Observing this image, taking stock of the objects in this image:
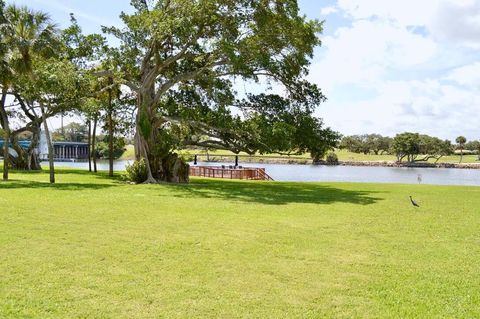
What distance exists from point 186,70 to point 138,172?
723cm

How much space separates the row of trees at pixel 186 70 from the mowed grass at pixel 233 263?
36.8 feet

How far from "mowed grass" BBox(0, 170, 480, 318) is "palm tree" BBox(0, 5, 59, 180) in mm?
11706

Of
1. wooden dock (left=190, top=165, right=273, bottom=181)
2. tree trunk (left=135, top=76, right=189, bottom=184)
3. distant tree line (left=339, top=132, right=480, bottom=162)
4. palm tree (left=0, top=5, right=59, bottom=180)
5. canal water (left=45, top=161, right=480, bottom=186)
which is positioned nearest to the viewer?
palm tree (left=0, top=5, right=59, bottom=180)

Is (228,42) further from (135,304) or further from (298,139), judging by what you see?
(135,304)

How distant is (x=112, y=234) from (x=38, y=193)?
32.0 feet

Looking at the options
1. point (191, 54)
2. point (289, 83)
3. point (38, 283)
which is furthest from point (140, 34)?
point (38, 283)

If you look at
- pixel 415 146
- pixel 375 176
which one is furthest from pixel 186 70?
pixel 415 146

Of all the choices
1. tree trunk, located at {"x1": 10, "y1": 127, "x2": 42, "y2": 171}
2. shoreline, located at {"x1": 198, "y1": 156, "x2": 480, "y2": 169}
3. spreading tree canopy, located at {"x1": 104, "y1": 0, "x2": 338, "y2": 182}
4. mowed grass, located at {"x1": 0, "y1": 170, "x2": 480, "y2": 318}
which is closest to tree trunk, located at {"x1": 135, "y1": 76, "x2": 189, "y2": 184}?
spreading tree canopy, located at {"x1": 104, "y1": 0, "x2": 338, "y2": 182}

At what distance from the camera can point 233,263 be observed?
27.2 ft

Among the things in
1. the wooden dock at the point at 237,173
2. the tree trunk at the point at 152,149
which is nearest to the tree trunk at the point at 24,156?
the wooden dock at the point at 237,173

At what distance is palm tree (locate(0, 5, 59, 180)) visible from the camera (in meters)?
23.6

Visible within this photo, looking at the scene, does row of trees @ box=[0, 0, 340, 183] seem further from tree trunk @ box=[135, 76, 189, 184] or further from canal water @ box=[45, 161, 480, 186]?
canal water @ box=[45, 161, 480, 186]

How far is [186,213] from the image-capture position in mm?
14281

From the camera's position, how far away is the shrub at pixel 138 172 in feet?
90.3
